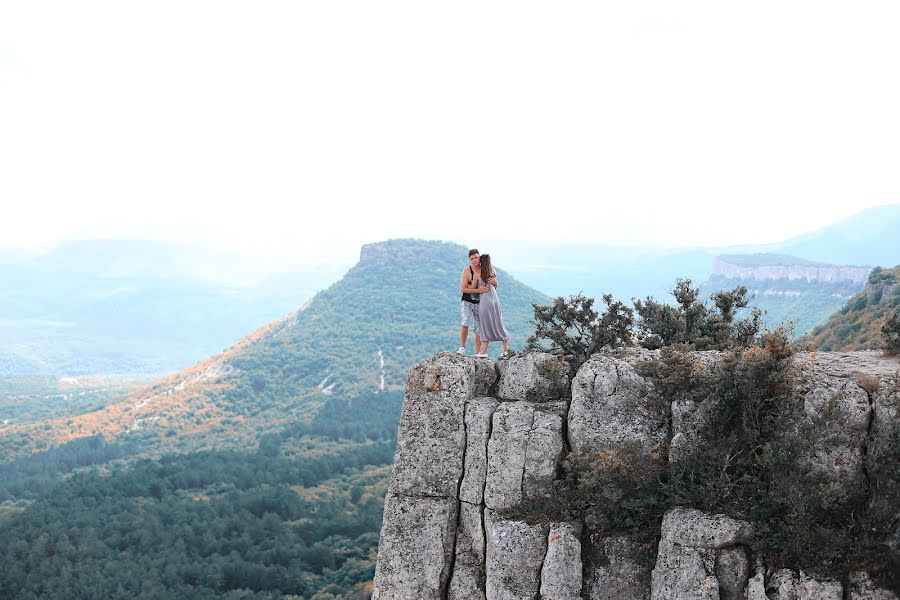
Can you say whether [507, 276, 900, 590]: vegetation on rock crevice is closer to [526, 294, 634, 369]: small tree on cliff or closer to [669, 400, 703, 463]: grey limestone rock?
[669, 400, 703, 463]: grey limestone rock

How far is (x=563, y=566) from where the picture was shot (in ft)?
49.1

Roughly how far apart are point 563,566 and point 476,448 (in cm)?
332

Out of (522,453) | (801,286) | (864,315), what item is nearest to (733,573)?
(522,453)

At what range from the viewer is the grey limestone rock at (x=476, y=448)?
16.6 meters

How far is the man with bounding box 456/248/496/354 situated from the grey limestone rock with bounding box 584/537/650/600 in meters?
6.57

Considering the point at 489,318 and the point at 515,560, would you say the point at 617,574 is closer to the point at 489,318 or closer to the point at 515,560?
the point at 515,560

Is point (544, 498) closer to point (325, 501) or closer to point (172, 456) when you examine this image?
point (325, 501)

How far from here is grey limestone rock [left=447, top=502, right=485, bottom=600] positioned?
16141 mm

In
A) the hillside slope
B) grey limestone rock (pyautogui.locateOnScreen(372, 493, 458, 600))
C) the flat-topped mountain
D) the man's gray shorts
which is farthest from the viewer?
the flat-topped mountain

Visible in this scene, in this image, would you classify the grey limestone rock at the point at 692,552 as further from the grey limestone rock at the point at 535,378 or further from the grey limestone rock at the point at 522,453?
the grey limestone rock at the point at 535,378

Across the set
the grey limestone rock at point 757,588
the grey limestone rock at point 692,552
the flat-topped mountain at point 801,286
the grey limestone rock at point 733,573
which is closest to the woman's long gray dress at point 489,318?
the grey limestone rock at point 692,552

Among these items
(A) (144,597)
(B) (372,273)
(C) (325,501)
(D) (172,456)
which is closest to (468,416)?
(A) (144,597)

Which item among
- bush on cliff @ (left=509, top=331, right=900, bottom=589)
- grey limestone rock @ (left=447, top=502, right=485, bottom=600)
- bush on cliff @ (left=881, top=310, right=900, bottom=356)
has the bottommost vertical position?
grey limestone rock @ (left=447, top=502, right=485, bottom=600)

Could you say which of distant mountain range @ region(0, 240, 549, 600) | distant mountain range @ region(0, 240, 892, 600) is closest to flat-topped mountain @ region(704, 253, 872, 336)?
distant mountain range @ region(0, 240, 549, 600)
